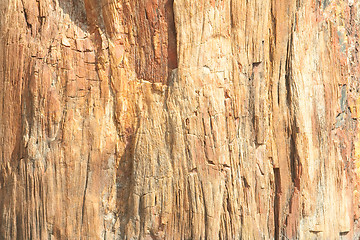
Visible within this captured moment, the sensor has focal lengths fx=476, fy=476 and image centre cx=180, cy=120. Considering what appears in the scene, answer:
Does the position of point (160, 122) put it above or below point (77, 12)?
below

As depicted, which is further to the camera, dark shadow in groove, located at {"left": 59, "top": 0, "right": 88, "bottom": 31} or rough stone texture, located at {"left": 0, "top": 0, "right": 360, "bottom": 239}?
dark shadow in groove, located at {"left": 59, "top": 0, "right": 88, "bottom": 31}

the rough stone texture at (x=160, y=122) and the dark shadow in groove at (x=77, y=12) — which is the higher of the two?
the dark shadow in groove at (x=77, y=12)

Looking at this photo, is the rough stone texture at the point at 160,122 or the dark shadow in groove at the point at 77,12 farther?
the dark shadow in groove at the point at 77,12

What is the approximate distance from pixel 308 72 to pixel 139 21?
5.78ft

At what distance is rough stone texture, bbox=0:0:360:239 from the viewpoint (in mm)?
4344

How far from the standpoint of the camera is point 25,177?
4.39 metres

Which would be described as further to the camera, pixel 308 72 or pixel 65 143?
pixel 308 72

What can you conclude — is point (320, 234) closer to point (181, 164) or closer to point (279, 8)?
point (181, 164)

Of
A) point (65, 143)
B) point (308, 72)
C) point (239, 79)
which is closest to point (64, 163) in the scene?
point (65, 143)

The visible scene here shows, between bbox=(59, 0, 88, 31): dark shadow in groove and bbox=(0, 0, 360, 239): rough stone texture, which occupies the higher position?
bbox=(59, 0, 88, 31): dark shadow in groove

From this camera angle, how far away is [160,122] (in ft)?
14.4

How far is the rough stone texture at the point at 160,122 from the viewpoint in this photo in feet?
14.3

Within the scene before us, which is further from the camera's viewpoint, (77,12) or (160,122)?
(77,12)

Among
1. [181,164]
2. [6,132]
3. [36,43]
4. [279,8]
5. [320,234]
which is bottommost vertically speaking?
[320,234]
